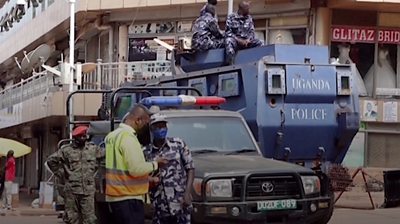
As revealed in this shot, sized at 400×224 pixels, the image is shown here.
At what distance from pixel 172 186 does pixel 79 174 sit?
1997mm

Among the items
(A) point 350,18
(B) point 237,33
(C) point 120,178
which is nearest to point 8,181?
(A) point 350,18

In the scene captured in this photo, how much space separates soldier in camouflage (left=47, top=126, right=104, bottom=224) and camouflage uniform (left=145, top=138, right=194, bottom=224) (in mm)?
1616

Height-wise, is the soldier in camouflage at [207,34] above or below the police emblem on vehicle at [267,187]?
above

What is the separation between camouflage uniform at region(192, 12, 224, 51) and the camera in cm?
1356

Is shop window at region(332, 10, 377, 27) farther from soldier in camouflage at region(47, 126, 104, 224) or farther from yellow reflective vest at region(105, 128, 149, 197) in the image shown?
yellow reflective vest at region(105, 128, 149, 197)

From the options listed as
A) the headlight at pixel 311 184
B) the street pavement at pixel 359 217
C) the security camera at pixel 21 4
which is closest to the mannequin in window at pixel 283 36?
the street pavement at pixel 359 217

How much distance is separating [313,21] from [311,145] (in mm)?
12887

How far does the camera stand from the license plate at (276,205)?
9.54 meters

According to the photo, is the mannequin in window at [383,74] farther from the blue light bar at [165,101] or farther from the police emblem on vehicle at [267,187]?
the police emblem on vehicle at [267,187]

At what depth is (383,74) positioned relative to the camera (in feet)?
81.6

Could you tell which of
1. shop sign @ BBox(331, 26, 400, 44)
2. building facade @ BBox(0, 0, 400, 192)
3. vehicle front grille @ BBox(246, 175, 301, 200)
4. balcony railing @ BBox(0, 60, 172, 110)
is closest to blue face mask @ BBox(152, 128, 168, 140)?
vehicle front grille @ BBox(246, 175, 301, 200)

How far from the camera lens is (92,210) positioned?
33.5ft

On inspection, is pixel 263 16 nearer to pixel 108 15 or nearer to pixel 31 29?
pixel 108 15

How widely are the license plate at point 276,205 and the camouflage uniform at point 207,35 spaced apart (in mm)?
4412
